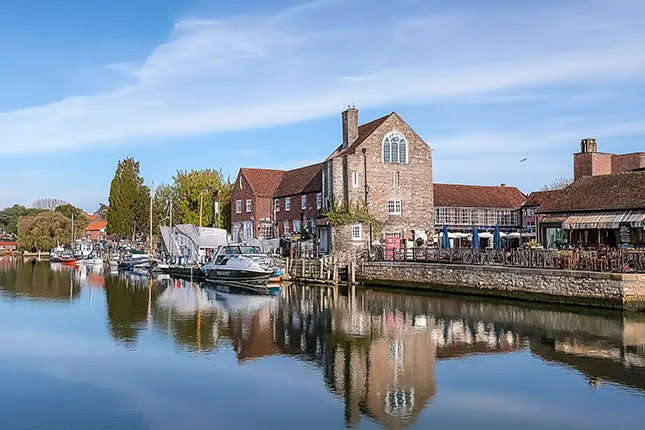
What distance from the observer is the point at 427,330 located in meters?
24.6

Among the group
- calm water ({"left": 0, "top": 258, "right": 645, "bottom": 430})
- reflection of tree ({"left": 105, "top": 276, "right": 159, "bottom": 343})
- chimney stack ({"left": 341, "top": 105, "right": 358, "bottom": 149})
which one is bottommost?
calm water ({"left": 0, "top": 258, "right": 645, "bottom": 430})

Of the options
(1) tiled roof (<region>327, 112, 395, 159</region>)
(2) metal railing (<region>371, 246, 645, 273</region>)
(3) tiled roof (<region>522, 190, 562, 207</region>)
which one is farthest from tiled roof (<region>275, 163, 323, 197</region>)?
(3) tiled roof (<region>522, 190, 562, 207</region>)

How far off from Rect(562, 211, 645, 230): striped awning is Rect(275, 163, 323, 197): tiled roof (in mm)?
23724

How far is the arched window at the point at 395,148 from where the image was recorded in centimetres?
4944

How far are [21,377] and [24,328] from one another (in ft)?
29.8

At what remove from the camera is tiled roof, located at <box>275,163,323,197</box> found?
5649 centimetres

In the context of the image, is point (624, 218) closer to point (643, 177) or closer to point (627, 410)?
point (643, 177)

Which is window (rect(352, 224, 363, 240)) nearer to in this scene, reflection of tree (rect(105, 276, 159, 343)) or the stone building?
the stone building

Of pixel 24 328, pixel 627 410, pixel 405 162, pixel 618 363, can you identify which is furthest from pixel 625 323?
pixel 405 162

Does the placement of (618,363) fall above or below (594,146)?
below

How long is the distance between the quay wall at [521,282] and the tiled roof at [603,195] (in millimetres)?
6211

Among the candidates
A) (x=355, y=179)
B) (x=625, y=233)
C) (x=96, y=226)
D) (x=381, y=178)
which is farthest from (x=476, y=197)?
(x=96, y=226)

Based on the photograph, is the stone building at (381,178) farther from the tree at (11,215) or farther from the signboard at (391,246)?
the tree at (11,215)

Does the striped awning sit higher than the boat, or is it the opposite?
the striped awning
